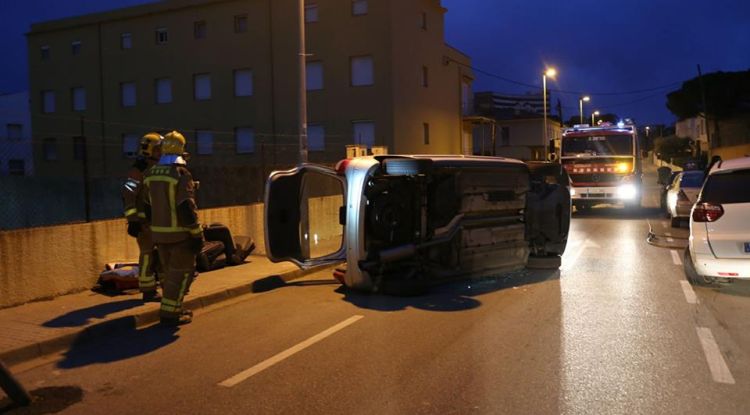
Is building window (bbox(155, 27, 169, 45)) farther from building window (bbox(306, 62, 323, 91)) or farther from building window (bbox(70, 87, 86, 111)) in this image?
building window (bbox(306, 62, 323, 91))

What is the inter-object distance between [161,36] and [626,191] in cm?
2700

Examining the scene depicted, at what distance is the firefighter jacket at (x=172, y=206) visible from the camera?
22.8ft

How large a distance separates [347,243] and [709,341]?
14.3 ft

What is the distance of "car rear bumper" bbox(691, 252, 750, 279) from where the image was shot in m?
7.98

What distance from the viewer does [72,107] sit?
4028 centimetres

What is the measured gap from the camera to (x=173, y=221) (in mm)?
6977

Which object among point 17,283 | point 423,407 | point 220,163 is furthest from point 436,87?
point 423,407

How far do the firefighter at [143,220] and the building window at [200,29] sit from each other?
29.7 meters

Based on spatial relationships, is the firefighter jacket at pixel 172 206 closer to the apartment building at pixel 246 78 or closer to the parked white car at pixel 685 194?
the parked white car at pixel 685 194

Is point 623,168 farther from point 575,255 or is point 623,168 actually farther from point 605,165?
point 575,255

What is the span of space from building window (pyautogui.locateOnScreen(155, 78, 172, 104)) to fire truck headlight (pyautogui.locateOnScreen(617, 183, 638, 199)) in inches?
1001

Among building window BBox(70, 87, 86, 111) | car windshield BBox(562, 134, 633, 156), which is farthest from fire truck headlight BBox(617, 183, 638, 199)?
building window BBox(70, 87, 86, 111)

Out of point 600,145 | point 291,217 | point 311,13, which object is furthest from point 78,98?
point 291,217

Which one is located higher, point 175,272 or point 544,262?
point 175,272
